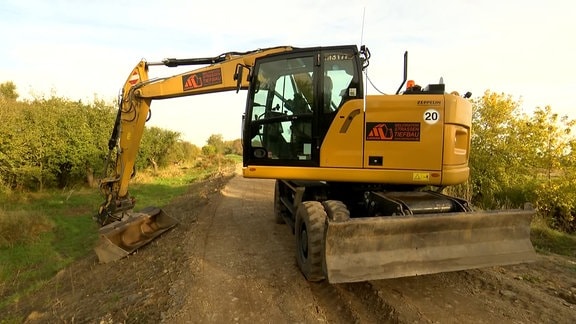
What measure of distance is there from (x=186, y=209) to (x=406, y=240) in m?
8.92

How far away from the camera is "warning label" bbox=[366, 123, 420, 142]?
5047mm

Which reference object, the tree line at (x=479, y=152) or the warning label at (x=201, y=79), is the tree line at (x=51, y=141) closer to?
the tree line at (x=479, y=152)

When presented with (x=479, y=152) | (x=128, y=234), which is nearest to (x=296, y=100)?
(x=128, y=234)

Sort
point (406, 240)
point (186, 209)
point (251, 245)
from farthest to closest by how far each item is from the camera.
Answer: point (186, 209), point (251, 245), point (406, 240)

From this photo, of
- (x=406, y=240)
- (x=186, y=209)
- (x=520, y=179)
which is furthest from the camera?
(x=520, y=179)

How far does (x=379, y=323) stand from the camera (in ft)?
12.8

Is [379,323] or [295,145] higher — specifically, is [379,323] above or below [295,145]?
below

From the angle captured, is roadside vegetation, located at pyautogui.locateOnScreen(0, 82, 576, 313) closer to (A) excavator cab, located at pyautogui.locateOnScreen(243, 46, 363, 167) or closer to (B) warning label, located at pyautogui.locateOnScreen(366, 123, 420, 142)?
(B) warning label, located at pyautogui.locateOnScreen(366, 123, 420, 142)

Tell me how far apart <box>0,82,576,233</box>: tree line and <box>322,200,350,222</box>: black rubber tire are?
24.8ft

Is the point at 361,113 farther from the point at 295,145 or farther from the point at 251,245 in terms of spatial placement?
the point at 251,245

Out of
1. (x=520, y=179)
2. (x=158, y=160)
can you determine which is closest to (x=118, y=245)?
(x=520, y=179)

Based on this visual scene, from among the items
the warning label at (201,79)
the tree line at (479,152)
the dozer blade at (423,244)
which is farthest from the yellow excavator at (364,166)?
the tree line at (479,152)

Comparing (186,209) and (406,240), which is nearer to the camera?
(406,240)

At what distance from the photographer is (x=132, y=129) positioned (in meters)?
7.83
